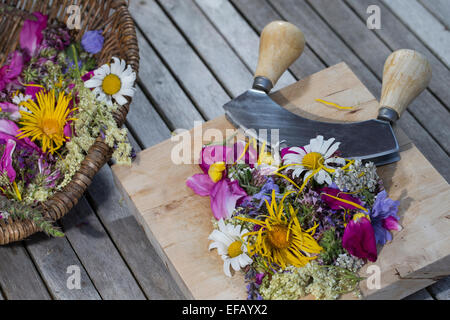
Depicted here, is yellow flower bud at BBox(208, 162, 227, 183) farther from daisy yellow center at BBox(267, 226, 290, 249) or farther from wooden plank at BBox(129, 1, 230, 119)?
wooden plank at BBox(129, 1, 230, 119)

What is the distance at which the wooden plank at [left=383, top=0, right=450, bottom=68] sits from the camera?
1.57 m

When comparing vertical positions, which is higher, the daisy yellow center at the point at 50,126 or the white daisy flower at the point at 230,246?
the white daisy flower at the point at 230,246

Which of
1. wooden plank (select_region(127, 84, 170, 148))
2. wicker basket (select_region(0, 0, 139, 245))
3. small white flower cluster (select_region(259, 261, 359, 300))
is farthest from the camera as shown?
wooden plank (select_region(127, 84, 170, 148))

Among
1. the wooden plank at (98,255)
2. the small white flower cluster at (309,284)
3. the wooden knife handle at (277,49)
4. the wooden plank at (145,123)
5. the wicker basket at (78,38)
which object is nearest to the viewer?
the small white flower cluster at (309,284)

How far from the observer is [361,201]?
951 mm

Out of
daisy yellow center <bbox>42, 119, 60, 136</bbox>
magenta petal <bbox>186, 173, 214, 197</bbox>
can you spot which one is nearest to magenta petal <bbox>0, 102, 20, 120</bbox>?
daisy yellow center <bbox>42, 119, 60, 136</bbox>

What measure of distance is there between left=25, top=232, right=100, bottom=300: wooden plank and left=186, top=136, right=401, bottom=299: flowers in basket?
408 mm

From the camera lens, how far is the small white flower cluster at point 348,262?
92 centimetres

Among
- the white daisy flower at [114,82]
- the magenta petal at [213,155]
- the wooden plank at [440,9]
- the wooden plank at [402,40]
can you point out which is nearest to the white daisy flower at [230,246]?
the magenta petal at [213,155]

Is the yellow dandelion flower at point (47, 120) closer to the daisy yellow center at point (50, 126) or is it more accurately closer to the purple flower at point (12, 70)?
the daisy yellow center at point (50, 126)

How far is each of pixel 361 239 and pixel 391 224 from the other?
0.31 ft

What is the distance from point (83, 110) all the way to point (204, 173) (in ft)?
0.89

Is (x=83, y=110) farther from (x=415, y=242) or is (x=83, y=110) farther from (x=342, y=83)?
(x=415, y=242)

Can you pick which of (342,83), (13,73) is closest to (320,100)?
(342,83)
